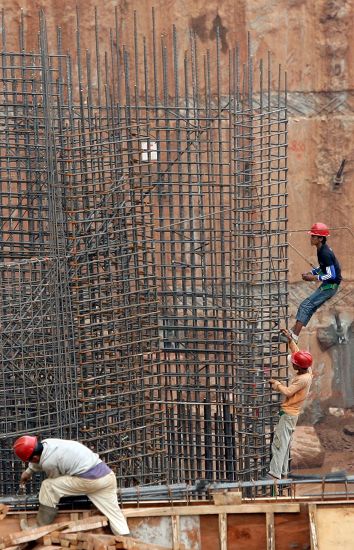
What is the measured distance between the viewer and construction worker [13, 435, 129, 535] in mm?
11938

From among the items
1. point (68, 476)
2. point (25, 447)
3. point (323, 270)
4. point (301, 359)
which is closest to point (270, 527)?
point (68, 476)

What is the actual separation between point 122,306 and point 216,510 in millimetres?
3153

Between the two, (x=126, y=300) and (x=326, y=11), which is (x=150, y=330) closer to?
(x=126, y=300)

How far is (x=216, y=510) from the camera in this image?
12.3 m

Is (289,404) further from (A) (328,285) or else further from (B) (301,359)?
(A) (328,285)

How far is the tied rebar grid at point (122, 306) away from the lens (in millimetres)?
14430

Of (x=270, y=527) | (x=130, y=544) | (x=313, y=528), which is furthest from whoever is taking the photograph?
(x=270, y=527)

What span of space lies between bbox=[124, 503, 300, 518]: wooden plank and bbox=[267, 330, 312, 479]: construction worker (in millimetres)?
1706

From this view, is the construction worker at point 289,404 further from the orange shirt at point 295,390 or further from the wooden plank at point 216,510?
the wooden plank at point 216,510

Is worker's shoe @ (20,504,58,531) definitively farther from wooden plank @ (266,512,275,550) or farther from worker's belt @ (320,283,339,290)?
worker's belt @ (320,283,339,290)

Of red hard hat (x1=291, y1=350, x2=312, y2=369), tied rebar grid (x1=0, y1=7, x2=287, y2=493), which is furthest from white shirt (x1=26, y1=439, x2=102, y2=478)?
red hard hat (x1=291, y1=350, x2=312, y2=369)

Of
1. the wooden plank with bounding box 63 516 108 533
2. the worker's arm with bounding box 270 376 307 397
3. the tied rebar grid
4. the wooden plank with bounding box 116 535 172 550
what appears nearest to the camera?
→ the wooden plank with bounding box 116 535 172 550

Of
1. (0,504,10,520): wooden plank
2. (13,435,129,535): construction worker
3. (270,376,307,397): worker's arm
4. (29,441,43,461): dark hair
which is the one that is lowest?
(0,504,10,520): wooden plank

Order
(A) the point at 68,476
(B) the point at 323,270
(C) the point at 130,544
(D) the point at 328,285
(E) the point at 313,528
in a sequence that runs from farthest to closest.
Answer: (D) the point at 328,285 < (B) the point at 323,270 < (E) the point at 313,528 < (A) the point at 68,476 < (C) the point at 130,544
